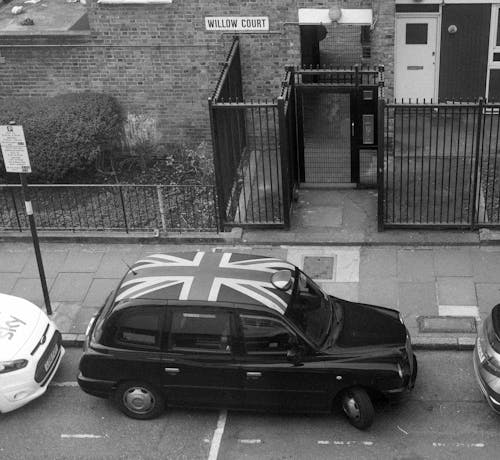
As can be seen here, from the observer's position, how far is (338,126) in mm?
13945

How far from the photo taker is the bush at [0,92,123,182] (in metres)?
14.5

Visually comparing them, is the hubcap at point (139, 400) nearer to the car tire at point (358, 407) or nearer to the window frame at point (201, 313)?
the window frame at point (201, 313)

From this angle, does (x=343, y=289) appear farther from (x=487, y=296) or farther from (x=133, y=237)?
(x=133, y=237)

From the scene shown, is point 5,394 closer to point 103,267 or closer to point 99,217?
point 103,267

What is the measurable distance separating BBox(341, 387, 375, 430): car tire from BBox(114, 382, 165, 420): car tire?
2076mm

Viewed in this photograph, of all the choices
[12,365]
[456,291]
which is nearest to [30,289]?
[12,365]

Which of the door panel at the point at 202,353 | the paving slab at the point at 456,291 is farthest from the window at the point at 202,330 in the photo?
the paving slab at the point at 456,291

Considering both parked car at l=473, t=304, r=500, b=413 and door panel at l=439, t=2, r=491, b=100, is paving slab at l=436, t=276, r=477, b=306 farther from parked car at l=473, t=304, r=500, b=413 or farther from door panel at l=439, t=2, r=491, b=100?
door panel at l=439, t=2, r=491, b=100

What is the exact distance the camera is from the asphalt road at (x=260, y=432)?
8.77 metres

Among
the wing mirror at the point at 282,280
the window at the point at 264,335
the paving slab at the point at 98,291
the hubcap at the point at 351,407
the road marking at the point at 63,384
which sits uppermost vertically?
the wing mirror at the point at 282,280

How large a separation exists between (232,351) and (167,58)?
8.15 meters

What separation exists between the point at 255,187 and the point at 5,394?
6.44 meters

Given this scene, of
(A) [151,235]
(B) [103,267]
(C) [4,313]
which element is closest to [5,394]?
(C) [4,313]

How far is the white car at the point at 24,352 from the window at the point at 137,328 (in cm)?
112
